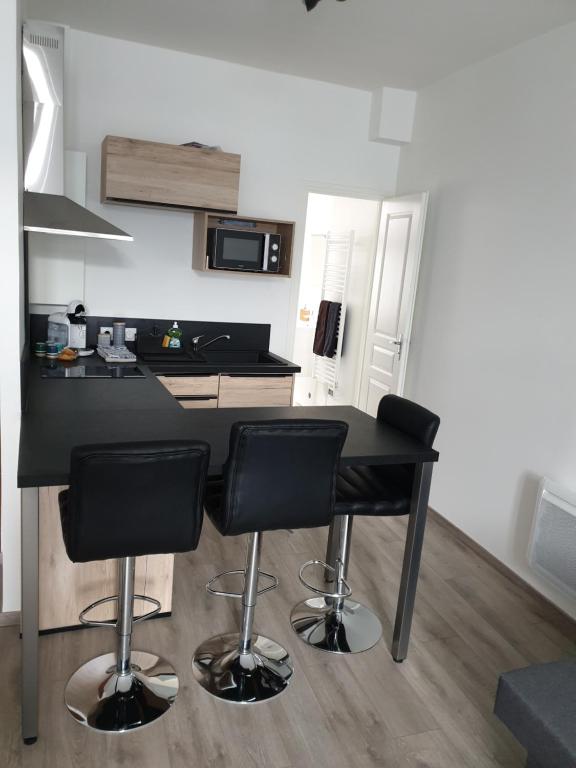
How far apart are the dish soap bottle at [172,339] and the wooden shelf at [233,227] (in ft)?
1.62

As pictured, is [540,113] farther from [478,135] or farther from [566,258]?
[566,258]

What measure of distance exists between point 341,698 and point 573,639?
51.9 inches

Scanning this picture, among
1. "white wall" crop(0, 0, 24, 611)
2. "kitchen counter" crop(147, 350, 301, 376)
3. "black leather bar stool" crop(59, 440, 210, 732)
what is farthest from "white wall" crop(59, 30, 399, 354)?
"black leather bar stool" crop(59, 440, 210, 732)

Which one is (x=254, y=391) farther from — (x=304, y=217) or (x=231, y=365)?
(x=304, y=217)

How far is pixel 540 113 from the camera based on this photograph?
3.33 metres

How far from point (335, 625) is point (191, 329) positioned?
252cm

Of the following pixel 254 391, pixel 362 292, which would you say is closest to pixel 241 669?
pixel 254 391

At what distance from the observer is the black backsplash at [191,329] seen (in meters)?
4.03

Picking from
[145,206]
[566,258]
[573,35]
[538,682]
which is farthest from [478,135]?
[538,682]

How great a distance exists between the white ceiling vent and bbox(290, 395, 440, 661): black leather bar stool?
3.02 ft

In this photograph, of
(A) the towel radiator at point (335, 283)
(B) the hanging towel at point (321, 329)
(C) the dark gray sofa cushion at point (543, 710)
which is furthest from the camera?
(B) the hanging towel at point (321, 329)

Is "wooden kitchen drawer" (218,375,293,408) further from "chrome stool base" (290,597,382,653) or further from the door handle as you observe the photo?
"chrome stool base" (290,597,382,653)

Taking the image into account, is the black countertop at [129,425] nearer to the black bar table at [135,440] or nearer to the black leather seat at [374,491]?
the black bar table at [135,440]

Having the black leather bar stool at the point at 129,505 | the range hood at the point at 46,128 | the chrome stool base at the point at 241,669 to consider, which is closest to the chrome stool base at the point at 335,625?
the chrome stool base at the point at 241,669
